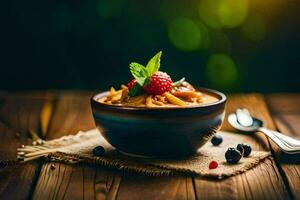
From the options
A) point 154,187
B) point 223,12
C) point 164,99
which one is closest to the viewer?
point 154,187

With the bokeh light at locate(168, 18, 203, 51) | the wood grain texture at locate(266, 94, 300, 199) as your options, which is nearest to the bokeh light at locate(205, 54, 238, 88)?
the bokeh light at locate(168, 18, 203, 51)

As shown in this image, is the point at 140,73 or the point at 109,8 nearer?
the point at 140,73

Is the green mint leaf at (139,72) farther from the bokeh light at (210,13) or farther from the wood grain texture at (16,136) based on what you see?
the bokeh light at (210,13)

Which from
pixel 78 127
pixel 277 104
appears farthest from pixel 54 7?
pixel 277 104

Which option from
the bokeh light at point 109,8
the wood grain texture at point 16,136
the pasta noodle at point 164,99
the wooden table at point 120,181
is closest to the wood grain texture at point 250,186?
the wooden table at point 120,181

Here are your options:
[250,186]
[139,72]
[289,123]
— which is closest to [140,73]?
[139,72]

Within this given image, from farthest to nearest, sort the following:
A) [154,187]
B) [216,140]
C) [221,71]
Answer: [221,71] < [216,140] < [154,187]

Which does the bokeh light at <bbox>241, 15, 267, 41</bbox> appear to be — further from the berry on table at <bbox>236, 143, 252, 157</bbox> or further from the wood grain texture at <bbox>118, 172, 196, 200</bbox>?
the wood grain texture at <bbox>118, 172, 196, 200</bbox>

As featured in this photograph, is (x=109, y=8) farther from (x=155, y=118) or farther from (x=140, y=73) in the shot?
(x=155, y=118)
